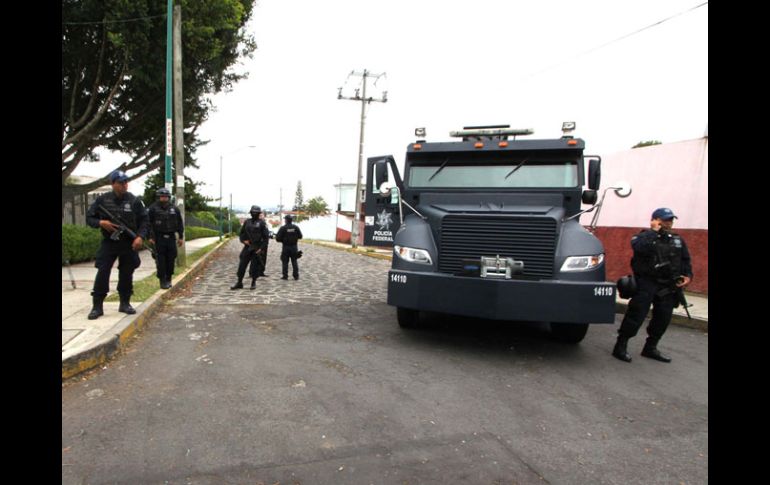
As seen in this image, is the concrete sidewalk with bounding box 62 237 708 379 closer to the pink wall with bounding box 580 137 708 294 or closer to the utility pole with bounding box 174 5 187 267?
the pink wall with bounding box 580 137 708 294

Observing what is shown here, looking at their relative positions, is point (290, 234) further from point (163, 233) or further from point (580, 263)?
point (580, 263)

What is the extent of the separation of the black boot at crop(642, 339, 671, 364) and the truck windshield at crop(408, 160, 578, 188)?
6.97ft

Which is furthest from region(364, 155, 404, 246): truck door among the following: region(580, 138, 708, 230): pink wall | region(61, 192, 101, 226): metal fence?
region(61, 192, 101, 226): metal fence

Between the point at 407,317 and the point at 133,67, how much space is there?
10.9 meters

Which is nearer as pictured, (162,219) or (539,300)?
(539,300)

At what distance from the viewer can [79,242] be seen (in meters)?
10.3

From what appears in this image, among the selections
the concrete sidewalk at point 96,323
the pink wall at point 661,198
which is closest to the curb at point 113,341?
the concrete sidewalk at point 96,323

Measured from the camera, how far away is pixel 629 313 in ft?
15.8

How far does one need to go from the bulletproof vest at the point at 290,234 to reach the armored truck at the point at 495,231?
425 cm

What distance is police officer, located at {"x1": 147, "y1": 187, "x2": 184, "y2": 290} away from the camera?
7473 mm

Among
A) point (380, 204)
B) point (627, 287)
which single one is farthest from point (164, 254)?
point (627, 287)
